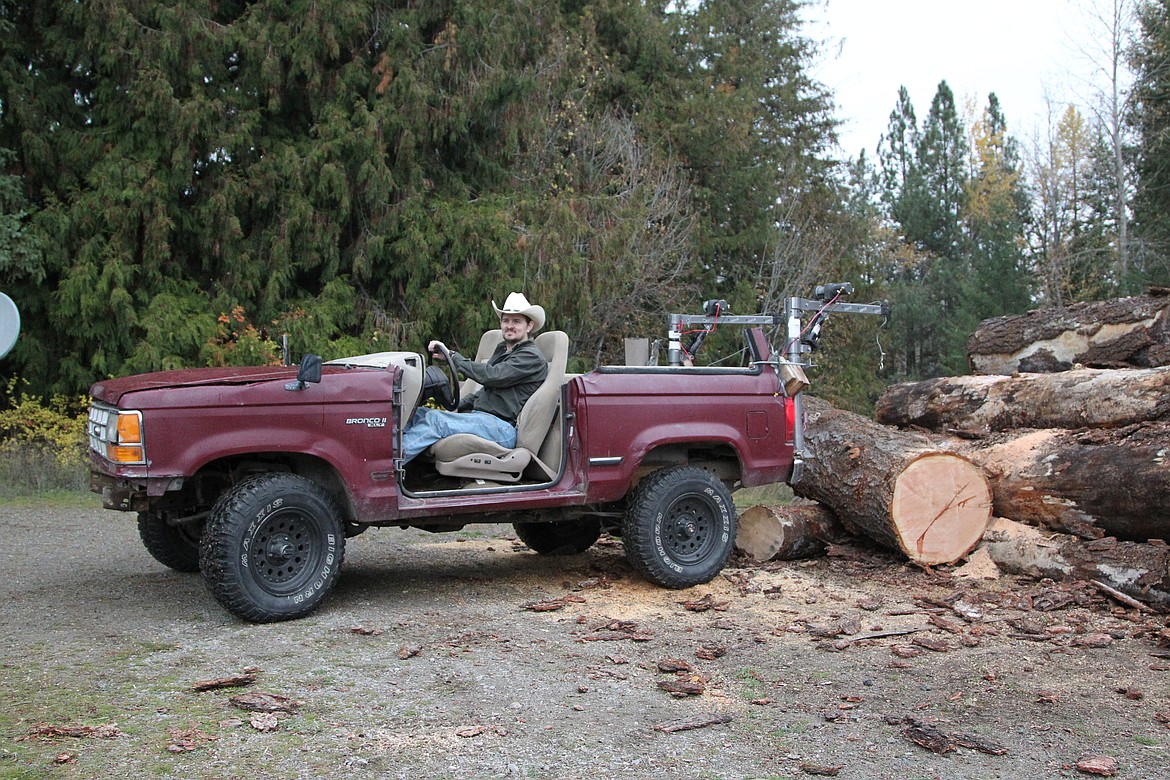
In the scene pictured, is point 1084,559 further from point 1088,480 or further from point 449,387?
point 449,387

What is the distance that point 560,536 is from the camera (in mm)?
9367

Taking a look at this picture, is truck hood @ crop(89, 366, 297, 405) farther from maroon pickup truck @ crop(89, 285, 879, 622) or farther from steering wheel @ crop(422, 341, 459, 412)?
steering wheel @ crop(422, 341, 459, 412)

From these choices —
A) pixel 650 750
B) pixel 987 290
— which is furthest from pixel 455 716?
pixel 987 290

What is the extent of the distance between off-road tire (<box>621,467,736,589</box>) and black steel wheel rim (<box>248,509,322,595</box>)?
2199 millimetres

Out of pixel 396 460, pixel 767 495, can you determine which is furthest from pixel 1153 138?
pixel 396 460

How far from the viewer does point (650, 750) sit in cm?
473

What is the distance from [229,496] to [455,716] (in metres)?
2.25

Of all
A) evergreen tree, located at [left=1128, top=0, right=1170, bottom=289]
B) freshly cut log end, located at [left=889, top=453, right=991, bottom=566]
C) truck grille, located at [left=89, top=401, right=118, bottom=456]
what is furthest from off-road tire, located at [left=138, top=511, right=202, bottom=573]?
evergreen tree, located at [left=1128, top=0, right=1170, bottom=289]

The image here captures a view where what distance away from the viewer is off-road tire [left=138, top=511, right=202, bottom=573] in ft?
26.1

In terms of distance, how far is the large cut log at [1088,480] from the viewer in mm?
7949

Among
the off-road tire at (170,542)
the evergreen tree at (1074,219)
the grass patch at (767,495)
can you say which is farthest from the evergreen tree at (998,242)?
the off-road tire at (170,542)

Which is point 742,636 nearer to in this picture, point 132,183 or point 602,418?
point 602,418

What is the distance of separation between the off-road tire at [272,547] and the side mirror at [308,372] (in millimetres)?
544

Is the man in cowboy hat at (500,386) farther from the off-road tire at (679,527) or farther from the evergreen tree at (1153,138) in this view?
the evergreen tree at (1153,138)
